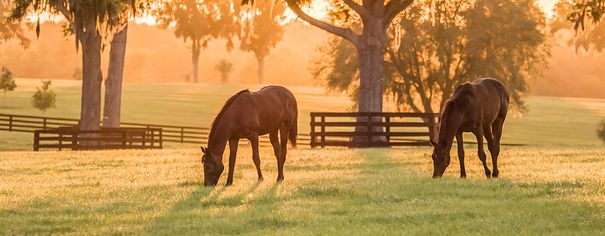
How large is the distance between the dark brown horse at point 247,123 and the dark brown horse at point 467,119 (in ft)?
9.36

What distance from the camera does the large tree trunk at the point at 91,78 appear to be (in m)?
34.3

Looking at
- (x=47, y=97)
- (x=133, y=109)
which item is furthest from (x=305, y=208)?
(x=133, y=109)

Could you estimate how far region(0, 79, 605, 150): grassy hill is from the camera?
66.2 metres

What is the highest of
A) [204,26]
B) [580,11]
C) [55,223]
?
[204,26]

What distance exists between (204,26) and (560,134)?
144ft

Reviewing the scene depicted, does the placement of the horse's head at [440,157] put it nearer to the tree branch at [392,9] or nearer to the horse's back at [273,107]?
the horse's back at [273,107]

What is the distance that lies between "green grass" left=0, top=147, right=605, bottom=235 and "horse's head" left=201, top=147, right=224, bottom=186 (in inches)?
8.6

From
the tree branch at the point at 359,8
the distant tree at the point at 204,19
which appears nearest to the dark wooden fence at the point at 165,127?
the tree branch at the point at 359,8

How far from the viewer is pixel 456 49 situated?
4916cm

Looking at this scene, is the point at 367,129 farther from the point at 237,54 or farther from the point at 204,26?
the point at 237,54

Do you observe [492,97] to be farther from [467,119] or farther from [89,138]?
[89,138]

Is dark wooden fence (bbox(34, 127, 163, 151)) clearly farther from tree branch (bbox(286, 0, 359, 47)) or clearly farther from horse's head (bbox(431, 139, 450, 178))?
horse's head (bbox(431, 139, 450, 178))

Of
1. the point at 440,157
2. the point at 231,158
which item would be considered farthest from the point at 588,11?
the point at 231,158

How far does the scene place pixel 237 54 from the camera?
7771 inches
